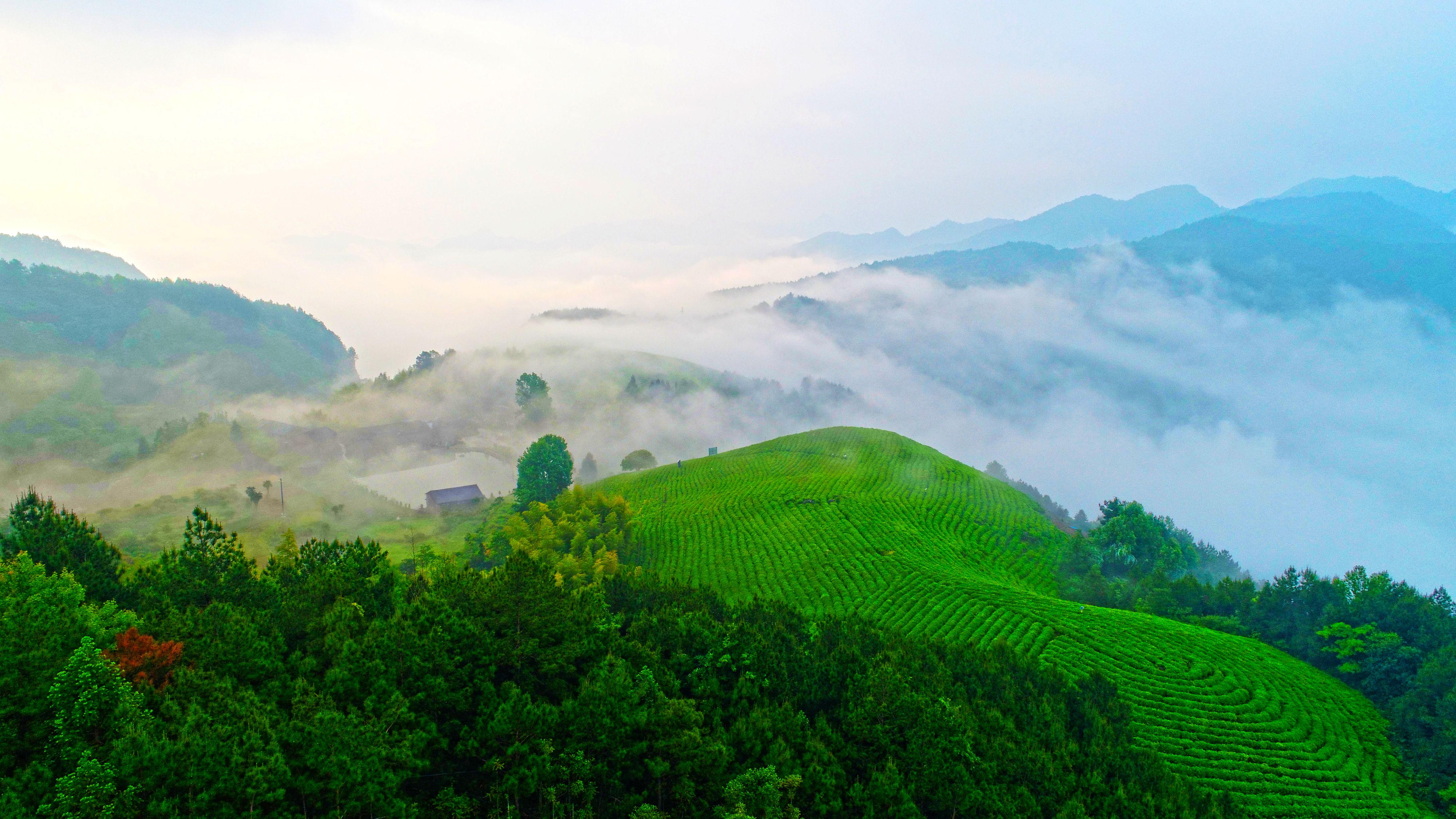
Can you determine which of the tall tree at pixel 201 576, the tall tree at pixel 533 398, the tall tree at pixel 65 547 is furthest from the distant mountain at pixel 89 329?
the tall tree at pixel 201 576

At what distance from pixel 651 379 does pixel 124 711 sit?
180 meters

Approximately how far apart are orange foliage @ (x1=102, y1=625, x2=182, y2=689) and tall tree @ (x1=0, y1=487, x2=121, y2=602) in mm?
12392

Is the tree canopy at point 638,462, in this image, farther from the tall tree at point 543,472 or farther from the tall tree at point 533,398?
the tall tree at point 533,398

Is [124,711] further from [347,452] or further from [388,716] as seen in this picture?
[347,452]

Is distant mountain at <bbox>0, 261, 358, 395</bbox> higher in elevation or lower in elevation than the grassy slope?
higher

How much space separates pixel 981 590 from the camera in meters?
60.7

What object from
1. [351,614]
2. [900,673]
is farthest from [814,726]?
[351,614]

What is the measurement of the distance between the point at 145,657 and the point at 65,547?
16252 mm

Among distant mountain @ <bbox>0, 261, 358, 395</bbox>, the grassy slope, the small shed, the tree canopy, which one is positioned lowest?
the grassy slope

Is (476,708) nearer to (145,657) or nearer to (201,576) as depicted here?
(145,657)

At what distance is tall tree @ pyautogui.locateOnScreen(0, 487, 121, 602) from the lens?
109 ft

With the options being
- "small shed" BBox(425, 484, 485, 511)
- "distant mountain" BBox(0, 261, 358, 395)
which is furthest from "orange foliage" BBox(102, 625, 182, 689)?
"distant mountain" BBox(0, 261, 358, 395)

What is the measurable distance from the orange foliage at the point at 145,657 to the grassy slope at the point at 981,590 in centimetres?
4539

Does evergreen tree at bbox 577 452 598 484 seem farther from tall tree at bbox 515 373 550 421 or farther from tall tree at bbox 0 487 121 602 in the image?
tall tree at bbox 0 487 121 602
